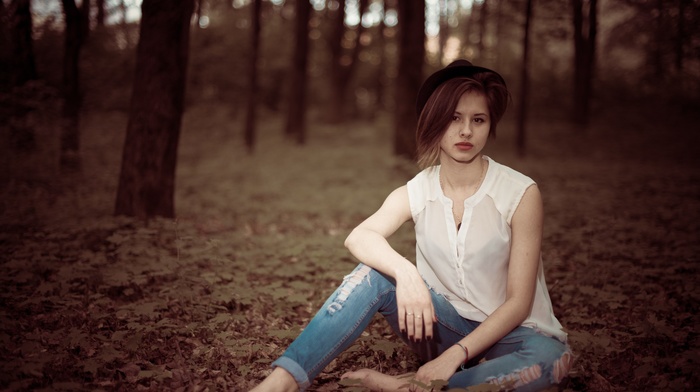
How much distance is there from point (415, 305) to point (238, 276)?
2689 mm

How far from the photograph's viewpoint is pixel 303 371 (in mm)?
2424

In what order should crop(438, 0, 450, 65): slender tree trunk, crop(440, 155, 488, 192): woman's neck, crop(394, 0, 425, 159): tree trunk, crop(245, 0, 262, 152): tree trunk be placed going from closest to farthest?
crop(440, 155, 488, 192): woman's neck < crop(394, 0, 425, 159): tree trunk < crop(245, 0, 262, 152): tree trunk < crop(438, 0, 450, 65): slender tree trunk

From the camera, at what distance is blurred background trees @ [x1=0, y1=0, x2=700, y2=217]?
9570mm

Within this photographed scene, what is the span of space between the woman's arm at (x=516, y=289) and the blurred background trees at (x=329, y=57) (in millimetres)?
4992

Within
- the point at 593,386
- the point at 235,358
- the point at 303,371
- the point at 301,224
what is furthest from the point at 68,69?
the point at 593,386

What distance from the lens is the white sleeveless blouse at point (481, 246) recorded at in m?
2.59

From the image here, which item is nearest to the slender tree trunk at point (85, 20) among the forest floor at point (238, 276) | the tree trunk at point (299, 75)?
the forest floor at point (238, 276)

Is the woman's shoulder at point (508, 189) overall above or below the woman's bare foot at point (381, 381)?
above

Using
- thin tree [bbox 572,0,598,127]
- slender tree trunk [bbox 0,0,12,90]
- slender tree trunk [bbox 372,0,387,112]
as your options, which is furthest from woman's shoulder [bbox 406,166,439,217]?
slender tree trunk [bbox 372,0,387,112]

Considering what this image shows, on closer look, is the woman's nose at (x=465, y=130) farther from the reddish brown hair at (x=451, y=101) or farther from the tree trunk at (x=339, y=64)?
the tree trunk at (x=339, y=64)

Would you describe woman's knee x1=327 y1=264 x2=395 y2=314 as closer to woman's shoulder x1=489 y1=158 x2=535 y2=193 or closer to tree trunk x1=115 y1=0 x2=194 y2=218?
woman's shoulder x1=489 y1=158 x2=535 y2=193

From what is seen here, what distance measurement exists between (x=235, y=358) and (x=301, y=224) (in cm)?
443

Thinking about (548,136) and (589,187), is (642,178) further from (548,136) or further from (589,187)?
(548,136)

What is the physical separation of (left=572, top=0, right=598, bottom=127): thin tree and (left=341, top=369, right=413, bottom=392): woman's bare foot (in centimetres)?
1766
